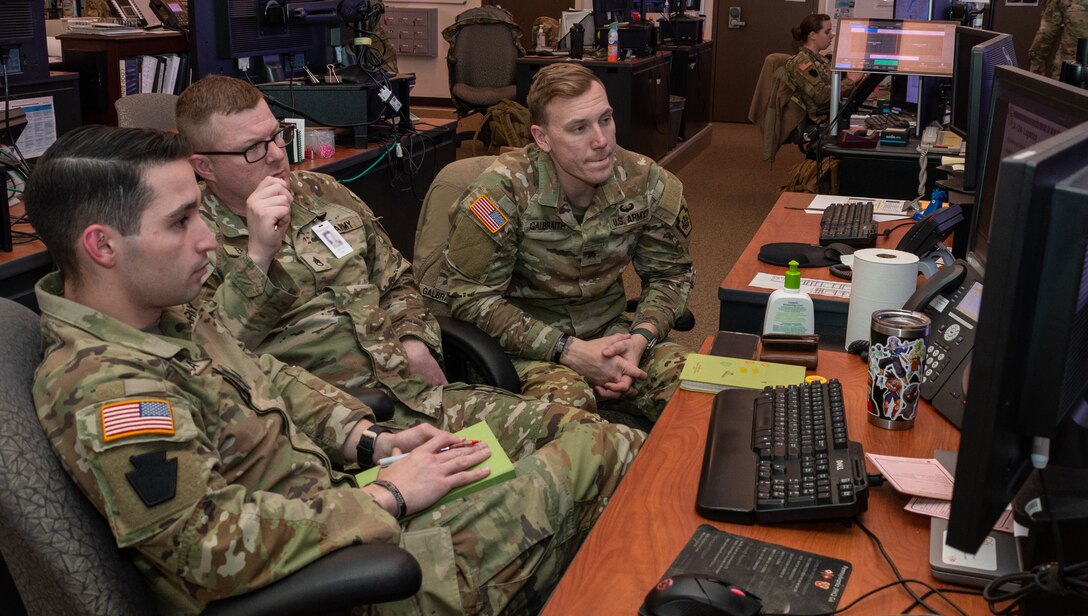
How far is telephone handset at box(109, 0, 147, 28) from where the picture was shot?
5.96 metres

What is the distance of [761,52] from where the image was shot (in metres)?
9.40

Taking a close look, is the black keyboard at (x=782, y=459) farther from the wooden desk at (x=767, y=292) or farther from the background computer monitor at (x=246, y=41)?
the background computer monitor at (x=246, y=41)

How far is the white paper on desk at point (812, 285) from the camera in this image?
6.93ft

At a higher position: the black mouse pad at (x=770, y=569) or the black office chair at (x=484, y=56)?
the black office chair at (x=484, y=56)

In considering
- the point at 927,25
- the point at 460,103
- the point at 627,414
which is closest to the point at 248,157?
the point at 627,414

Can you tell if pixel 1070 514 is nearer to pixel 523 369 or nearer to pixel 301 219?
pixel 523 369

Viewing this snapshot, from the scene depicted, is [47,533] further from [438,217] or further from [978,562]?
[438,217]

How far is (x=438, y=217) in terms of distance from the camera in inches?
96.3

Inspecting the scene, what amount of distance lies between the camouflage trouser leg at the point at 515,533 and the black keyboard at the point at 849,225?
109 cm

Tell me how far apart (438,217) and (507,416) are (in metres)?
0.66

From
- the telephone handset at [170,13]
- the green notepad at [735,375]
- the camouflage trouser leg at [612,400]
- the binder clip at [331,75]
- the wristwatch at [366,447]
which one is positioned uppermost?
the telephone handset at [170,13]

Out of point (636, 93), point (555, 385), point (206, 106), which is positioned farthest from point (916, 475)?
point (636, 93)

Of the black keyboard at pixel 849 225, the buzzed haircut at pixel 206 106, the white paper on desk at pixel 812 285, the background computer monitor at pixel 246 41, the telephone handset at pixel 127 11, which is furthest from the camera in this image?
the telephone handset at pixel 127 11

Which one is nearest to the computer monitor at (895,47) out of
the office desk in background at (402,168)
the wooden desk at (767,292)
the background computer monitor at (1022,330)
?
the wooden desk at (767,292)
